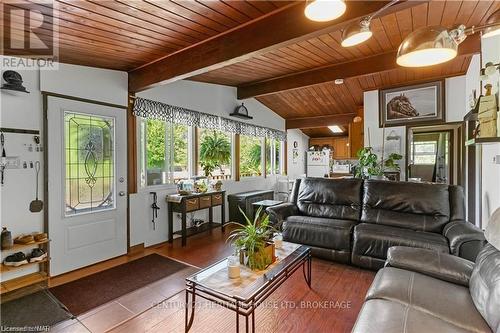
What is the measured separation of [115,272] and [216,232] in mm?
1961

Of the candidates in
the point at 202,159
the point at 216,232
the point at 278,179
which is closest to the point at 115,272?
the point at 216,232

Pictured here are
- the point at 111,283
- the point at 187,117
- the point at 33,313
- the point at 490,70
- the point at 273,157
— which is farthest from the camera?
the point at 273,157

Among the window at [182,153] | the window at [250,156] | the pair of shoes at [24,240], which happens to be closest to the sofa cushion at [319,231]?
the window at [182,153]

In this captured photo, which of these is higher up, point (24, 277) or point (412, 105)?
point (412, 105)

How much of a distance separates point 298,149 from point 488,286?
725 centimetres

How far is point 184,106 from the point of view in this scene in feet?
14.5

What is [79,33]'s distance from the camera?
2.27 meters

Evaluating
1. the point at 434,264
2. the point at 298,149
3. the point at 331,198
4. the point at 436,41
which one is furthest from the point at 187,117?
the point at 298,149

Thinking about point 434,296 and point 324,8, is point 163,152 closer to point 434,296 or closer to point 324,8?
point 324,8

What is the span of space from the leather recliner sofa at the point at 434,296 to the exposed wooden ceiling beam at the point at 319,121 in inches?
210

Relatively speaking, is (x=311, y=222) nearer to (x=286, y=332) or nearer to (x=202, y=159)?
(x=286, y=332)

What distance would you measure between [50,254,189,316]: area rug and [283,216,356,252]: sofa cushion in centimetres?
144

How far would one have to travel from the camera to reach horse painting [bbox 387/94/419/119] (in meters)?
5.04

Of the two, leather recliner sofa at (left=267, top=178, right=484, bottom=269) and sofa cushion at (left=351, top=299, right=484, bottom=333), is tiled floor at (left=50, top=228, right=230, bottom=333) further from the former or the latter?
sofa cushion at (left=351, top=299, right=484, bottom=333)
